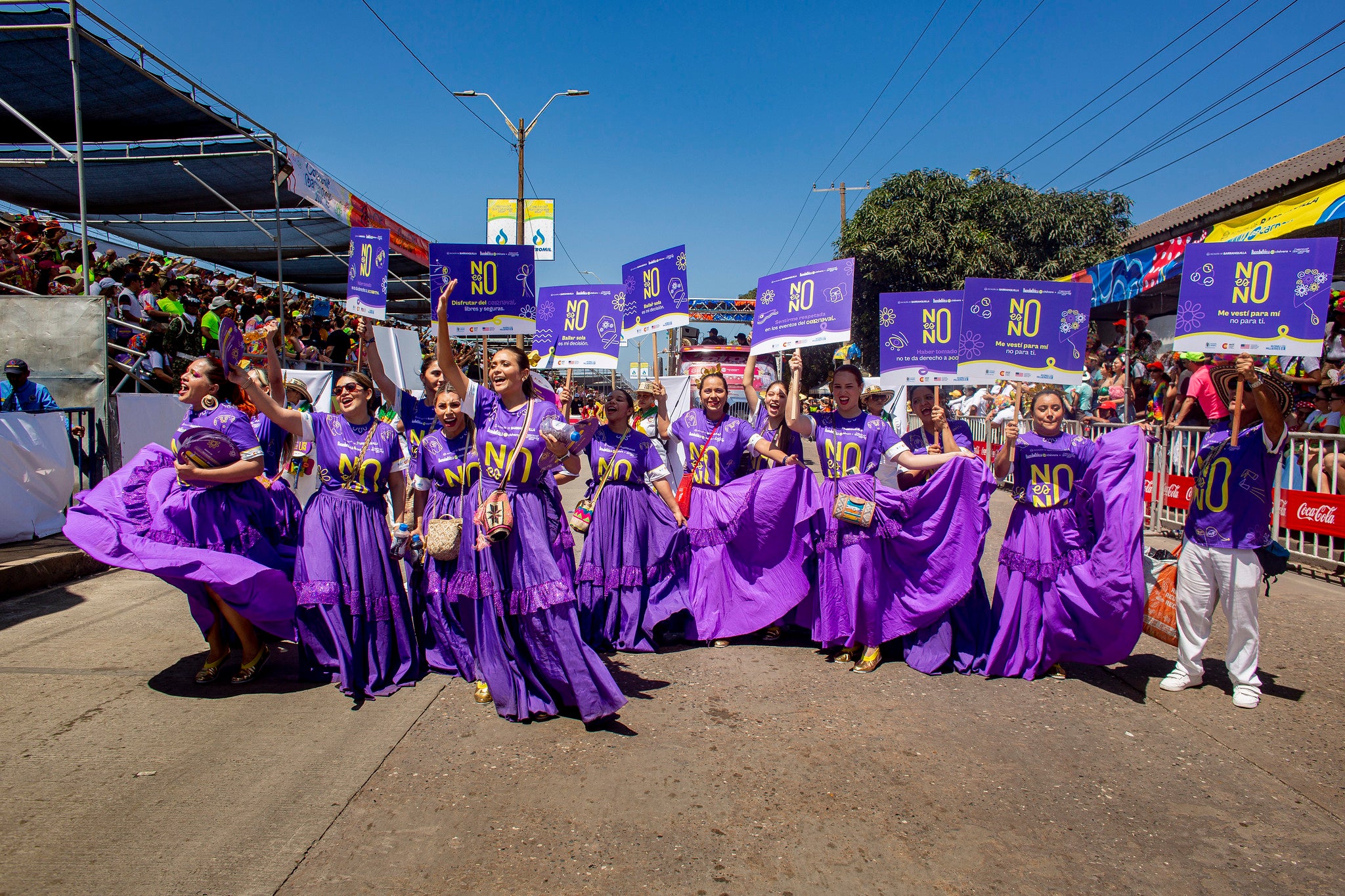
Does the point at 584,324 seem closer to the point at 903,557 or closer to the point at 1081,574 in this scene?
the point at 903,557

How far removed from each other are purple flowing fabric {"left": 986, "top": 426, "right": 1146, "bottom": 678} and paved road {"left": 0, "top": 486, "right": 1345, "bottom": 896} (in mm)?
223

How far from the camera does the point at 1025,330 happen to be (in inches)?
216

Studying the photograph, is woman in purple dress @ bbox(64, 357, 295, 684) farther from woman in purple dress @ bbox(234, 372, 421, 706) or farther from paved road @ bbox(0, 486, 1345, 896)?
paved road @ bbox(0, 486, 1345, 896)

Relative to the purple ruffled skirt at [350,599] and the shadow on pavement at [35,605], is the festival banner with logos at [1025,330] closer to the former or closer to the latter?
the purple ruffled skirt at [350,599]

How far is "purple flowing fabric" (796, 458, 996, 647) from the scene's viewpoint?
5012 mm

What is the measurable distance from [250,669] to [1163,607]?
5.38 meters

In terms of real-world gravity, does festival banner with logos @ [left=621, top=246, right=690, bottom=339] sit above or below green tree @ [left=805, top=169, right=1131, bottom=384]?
below

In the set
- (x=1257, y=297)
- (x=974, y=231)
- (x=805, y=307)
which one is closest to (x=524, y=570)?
(x=805, y=307)

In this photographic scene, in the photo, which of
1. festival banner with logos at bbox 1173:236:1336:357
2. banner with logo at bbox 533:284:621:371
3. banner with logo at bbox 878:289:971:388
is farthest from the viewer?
banner with logo at bbox 533:284:621:371

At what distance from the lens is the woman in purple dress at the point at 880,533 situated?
5.02m

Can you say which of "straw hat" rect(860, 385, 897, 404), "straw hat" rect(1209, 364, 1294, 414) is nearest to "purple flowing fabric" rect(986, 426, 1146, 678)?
"straw hat" rect(1209, 364, 1294, 414)

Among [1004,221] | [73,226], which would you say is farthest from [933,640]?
[1004,221]

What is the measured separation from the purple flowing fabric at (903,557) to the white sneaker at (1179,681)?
1184mm

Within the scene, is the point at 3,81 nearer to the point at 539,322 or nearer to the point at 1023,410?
the point at 539,322
